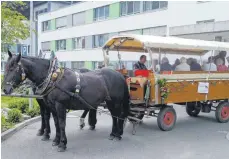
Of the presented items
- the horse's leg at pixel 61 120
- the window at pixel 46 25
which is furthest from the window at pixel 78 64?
the horse's leg at pixel 61 120

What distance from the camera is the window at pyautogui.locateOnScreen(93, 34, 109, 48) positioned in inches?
1196

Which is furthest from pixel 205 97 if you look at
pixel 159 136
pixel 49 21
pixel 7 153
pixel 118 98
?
pixel 49 21

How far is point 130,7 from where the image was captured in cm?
2725

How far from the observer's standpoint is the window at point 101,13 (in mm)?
30034

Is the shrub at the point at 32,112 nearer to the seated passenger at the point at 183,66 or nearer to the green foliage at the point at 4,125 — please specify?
the green foliage at the point at 4,125

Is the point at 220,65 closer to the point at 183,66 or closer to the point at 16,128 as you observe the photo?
the point at 183,66

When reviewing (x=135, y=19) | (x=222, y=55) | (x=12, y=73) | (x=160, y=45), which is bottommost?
(x=12, y=73)

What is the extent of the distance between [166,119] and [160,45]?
6.34 ft

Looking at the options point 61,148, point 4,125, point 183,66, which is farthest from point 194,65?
point 4,125

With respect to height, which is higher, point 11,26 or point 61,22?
point 61,22

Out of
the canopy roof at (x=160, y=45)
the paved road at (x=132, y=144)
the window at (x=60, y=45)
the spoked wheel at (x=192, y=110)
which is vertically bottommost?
the paved road at (x=132, y=144)

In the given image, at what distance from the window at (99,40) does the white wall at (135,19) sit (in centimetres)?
49

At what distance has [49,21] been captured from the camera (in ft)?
130

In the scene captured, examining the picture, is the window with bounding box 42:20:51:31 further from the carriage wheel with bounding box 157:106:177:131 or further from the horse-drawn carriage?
the carriage wheel with bounding box 157:106:177:131
